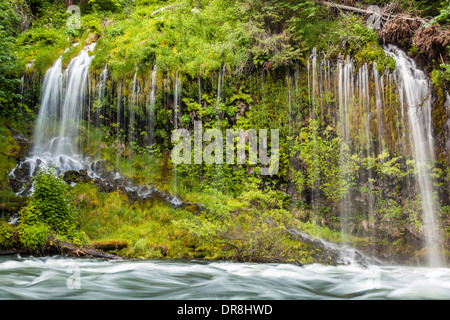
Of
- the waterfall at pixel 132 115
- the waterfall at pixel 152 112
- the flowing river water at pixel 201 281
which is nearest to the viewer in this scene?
the flowing river water at pixel 201 281

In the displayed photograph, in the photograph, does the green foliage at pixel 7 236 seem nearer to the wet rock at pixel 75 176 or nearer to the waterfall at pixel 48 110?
the wet rock at pixel 75 176

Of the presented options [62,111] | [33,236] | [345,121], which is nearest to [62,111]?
[62,111]

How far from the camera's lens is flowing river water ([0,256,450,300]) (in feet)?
15.6

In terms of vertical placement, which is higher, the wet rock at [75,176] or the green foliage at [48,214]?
the wet rock at [75,176]

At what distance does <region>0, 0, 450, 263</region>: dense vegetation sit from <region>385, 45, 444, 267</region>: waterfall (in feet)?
0.80

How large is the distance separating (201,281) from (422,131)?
7.40 metres

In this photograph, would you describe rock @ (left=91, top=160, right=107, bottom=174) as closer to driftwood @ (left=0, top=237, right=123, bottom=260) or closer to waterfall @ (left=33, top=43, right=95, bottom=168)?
waterfall @ (left=33, top=43, right=95, bottom=168)

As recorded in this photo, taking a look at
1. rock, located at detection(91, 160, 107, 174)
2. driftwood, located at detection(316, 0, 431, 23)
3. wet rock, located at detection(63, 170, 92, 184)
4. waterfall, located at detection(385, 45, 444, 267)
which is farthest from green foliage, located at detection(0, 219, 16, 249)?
driftwood, located at detection(316, 0, 431, 23)

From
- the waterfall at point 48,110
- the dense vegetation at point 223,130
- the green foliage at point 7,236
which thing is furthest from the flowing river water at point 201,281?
the waterfall at point 48,110

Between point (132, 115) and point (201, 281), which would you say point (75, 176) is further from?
point (201, 281)

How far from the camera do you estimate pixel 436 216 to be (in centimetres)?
859

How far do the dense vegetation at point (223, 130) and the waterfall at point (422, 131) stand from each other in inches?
9.6

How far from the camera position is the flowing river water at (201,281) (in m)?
4.74
